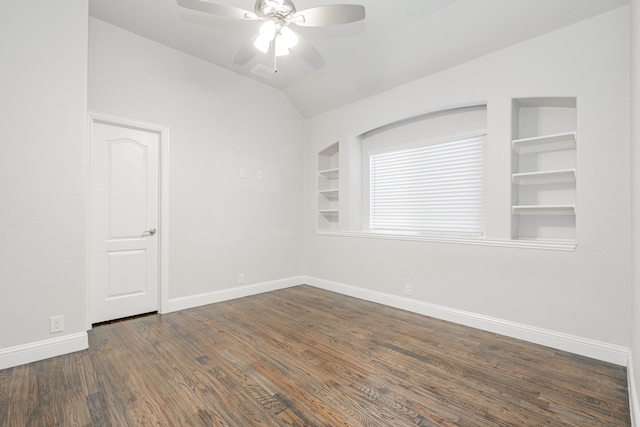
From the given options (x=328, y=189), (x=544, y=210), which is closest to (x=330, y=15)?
(x=544, y=210)

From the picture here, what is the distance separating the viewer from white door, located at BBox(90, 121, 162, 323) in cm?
338

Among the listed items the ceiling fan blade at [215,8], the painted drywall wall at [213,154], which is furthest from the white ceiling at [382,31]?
the ceiling fan blade at [215,8]

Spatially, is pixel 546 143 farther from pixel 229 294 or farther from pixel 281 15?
pixel 229 294

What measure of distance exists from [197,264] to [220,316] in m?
0.83

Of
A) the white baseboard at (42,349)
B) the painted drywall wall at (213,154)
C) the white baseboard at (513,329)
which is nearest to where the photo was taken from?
the white baseboard at (42,349)

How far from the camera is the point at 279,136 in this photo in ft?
16.7

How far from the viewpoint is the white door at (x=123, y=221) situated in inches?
133

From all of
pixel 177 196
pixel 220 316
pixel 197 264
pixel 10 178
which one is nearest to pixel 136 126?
pixel 177 196

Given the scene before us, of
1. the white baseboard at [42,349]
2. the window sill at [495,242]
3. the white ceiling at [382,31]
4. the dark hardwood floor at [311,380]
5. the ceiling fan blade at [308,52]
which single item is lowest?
the dark hardwood floor at [311,380]

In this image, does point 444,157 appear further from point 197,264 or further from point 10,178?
point 10,178

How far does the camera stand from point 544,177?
3.10 m

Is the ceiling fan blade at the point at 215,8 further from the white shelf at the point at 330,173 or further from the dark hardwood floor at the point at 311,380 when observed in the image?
the white shelf at the point at 330,173

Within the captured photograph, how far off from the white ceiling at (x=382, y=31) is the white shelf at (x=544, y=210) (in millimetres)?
1637

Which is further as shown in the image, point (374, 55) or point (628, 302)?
point (374, 55)
